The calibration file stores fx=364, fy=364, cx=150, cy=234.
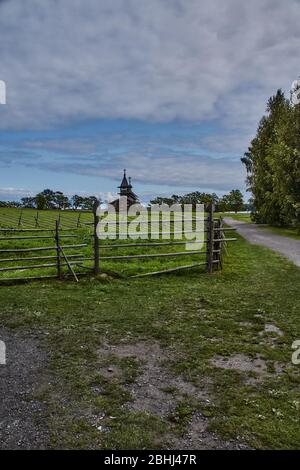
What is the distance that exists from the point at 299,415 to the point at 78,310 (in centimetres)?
507

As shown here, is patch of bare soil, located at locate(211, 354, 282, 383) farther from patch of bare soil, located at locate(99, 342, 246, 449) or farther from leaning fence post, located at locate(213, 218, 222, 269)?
leaning fence post, located at locate(213, 218, 222, 269)

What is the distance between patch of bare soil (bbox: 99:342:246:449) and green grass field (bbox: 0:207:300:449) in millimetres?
39

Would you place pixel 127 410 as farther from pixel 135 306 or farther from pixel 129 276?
pixel 129 276

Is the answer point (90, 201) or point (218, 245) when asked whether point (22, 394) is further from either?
point (90, 201)

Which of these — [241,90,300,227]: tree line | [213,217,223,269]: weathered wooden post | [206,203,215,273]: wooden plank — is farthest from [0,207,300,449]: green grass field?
[241,90,300,227]: tree line

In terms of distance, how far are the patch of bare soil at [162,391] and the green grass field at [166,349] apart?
4 cm

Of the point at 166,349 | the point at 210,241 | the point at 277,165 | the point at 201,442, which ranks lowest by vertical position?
the point at 201,442

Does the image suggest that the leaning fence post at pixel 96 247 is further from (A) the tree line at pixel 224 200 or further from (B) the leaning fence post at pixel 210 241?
(A) the tree line at pixel 224 200

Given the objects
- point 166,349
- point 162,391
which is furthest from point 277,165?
point 162,391

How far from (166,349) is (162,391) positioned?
135 cm

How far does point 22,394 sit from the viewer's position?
14.8 feet

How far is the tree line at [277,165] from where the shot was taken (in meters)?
23.6

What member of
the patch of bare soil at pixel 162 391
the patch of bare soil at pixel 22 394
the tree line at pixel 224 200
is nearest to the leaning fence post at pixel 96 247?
the patch of bare soil at pixel 22 394
